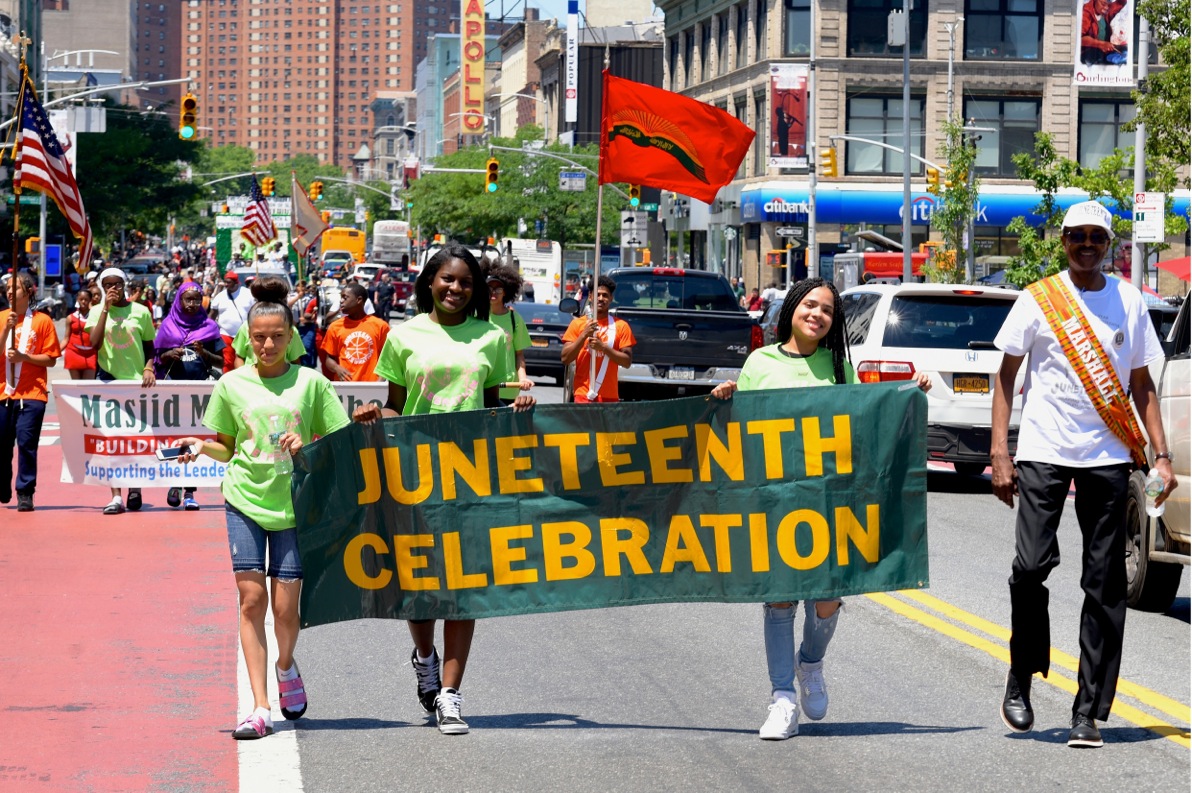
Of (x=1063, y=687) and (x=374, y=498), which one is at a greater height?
(x=374, y=498)

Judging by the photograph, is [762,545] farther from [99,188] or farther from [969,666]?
[99,188]

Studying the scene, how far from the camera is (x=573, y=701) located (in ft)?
24.7

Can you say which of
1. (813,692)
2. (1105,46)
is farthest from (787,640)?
(1105,46)

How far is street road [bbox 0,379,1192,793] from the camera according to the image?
6262 mm

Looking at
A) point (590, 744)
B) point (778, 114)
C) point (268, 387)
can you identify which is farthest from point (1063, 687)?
point (778, 114)

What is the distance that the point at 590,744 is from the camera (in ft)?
22.0

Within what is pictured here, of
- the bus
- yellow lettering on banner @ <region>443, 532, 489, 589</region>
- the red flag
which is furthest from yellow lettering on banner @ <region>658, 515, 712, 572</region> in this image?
the bus

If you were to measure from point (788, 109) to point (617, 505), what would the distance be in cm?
5321

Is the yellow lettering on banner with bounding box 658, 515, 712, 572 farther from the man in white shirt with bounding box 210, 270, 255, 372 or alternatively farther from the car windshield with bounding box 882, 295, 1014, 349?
the man in white shirt with bounding box 210, 270, 255, 372

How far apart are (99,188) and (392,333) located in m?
64.2

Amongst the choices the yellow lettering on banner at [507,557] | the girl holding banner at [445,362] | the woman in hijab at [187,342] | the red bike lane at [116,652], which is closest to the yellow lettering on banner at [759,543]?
the yellow lettering on banner at [507,557]

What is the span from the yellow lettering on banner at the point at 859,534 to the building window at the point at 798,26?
59.2 meters

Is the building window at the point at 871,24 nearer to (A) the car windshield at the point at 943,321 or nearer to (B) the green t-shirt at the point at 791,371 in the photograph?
(A) the car windshield at the point at 943,321

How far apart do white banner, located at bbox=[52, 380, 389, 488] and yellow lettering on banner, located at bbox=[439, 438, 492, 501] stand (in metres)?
6.86
